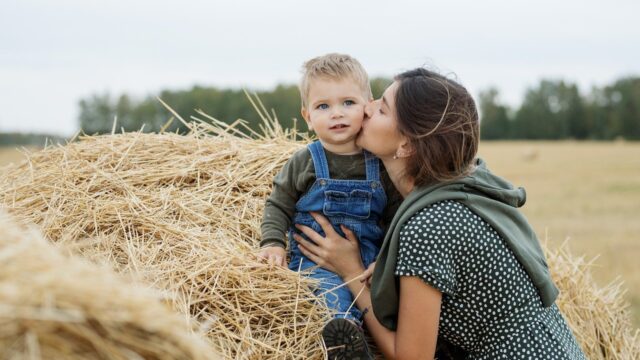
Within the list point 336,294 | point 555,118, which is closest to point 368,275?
point 336,294

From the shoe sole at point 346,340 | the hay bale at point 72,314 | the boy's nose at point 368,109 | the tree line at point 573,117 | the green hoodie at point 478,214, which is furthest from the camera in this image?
the tree line at point 573,117

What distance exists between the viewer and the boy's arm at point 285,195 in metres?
3.40

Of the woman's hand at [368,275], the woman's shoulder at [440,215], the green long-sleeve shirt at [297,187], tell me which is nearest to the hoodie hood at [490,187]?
the woman's shoulder at [440,215]

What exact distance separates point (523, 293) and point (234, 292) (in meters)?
1.17

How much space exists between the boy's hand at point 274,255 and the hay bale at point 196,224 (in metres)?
0.05

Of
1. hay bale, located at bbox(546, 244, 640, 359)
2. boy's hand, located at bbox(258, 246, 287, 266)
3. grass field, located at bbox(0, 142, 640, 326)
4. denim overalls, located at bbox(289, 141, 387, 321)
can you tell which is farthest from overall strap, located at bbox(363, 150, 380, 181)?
grass field, located at bbox(0, 142, 640, 326)

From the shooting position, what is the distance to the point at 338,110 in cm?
334

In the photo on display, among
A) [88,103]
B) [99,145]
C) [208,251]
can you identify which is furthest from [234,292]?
[88,103]

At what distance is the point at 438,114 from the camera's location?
2934mm

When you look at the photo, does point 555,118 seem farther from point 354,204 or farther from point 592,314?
point 354,204

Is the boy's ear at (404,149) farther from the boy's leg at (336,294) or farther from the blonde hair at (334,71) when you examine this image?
the boy's leg at (336,294)

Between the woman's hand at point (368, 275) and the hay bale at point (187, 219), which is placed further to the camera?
the woman's hand at point (368, 275)

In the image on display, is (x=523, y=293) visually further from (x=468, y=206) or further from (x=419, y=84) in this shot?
(x=419, y=84)

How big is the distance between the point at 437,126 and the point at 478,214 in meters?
0.39
